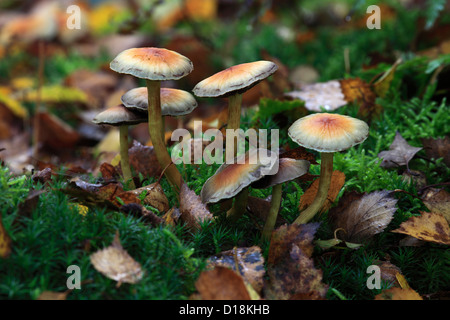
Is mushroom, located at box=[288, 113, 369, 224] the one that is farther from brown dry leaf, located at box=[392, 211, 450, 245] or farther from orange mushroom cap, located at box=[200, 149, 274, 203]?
brown dry leaf, located at box=[392, 211, 450, 245]

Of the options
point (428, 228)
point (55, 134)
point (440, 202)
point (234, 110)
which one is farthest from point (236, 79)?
point (55, 134)

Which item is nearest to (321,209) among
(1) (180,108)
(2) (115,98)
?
(1) (180,108)

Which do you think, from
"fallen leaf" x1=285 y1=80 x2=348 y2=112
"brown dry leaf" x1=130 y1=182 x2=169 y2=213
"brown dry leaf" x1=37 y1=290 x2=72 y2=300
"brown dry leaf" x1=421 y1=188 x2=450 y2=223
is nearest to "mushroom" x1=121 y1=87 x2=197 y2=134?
"brown dry leaf" x1=130 y1=182 x2=169 y2=213

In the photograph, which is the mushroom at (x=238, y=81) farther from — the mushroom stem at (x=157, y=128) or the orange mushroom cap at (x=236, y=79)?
the mushroom stem at (x=157, y=128)

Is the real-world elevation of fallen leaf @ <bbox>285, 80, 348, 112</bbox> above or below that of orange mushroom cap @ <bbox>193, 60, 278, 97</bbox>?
below

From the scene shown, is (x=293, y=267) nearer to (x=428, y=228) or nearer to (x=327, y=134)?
(x=327, y=134)

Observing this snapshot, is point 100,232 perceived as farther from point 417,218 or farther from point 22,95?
point 22,95

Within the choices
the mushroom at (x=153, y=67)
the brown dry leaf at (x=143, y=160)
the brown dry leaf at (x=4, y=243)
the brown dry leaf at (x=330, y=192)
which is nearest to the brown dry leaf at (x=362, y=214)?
the brown dry leaf at (x=330, y=192)
